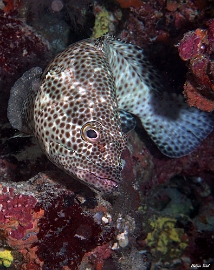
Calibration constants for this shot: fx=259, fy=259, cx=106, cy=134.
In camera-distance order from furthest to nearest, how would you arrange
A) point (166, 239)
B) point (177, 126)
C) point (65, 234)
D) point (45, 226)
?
1. point (166, 239)
2. point (177, 126)
3. point (65, 234)
4. point (45, 226)

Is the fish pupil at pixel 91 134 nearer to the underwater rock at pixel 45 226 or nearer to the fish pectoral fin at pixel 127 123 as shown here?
the underwater rock at pixel 45 226

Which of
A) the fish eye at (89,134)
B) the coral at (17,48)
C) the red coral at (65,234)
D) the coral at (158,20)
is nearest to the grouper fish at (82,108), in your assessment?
the fish eye at (89,134)

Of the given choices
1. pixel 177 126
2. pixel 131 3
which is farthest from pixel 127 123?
pixel 131 3

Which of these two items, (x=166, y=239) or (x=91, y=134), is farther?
(x=166, y=239)

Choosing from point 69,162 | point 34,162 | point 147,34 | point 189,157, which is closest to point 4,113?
point 34,162

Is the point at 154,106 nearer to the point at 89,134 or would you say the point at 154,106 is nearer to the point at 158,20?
the point at 158,20

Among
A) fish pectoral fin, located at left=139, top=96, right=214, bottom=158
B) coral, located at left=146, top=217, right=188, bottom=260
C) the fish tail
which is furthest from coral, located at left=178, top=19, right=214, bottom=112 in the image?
coral, located at left=146, top=217, right=188, bottom=260
